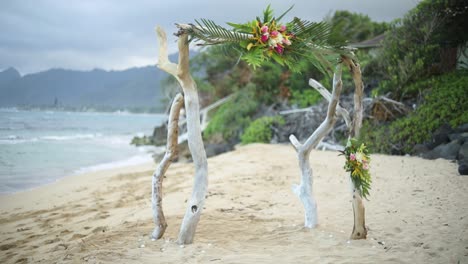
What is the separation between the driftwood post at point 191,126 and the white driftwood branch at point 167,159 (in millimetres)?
265

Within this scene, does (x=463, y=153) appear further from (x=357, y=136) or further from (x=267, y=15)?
(x=267, y=15)

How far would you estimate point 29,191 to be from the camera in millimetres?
8641

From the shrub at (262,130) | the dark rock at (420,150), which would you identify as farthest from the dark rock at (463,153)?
the shrub at (262,130)

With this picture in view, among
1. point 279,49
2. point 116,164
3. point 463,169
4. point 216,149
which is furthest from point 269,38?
point 116,164

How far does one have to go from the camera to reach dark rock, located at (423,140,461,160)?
349 inches

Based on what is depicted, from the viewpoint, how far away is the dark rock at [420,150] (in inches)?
395

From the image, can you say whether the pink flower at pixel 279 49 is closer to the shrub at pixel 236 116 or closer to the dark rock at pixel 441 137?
the dark rock at pixel 441 137

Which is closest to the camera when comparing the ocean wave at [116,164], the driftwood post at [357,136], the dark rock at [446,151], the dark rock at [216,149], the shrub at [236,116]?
the driftwood post at [357,136]

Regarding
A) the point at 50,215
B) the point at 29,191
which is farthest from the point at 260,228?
the point at 29,191

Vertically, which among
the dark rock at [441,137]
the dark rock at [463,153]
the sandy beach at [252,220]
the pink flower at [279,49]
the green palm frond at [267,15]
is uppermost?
the green palm frond at [267,15]

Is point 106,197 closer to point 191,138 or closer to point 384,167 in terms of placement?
point 191,138

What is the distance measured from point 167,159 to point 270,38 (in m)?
1.91

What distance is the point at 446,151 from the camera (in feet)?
29.7

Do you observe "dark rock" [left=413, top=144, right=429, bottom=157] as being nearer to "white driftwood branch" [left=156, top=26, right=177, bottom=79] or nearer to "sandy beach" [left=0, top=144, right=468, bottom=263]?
"sandy beach" [left=0, top=144, right=468, bottom=263]
